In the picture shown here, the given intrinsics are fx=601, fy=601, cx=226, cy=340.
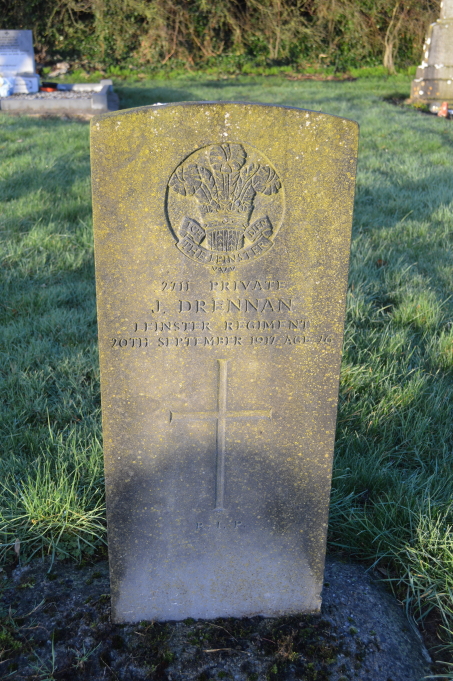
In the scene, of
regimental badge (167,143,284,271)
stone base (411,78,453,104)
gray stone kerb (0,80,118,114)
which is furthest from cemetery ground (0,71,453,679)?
stone base (411,78,453,104)

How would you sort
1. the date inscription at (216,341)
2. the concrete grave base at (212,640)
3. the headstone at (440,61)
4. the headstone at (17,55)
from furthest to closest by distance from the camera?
1. the headstone at (17,55)
2. the headstone at (440,61)
3. the concrete grave base at (212,640)
4. the date inscription at (216,341)

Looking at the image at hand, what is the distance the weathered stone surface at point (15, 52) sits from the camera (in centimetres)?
1197

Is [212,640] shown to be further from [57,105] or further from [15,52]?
[15,52]

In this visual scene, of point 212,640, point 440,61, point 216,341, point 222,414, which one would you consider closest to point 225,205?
point 216,341

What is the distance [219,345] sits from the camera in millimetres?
1742

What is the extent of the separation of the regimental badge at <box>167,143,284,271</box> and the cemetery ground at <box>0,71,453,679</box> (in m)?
1.21

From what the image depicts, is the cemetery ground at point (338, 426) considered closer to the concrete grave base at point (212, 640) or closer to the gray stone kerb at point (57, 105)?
the concrete grave base at point (212, 640)

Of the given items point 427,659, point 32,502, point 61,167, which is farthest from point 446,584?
point 61,167

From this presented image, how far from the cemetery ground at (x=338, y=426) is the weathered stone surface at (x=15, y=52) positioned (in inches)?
283

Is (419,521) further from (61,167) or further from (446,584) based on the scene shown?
(61,167)

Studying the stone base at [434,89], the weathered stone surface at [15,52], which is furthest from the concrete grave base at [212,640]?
the weathered stone surface at [15,52]

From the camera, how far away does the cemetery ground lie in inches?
81.0

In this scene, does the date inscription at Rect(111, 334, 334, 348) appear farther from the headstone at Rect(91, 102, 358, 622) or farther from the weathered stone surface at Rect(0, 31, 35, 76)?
the weathered stone surface at Rect(0, 31, 35, 76)

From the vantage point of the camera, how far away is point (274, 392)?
5.96 ft
